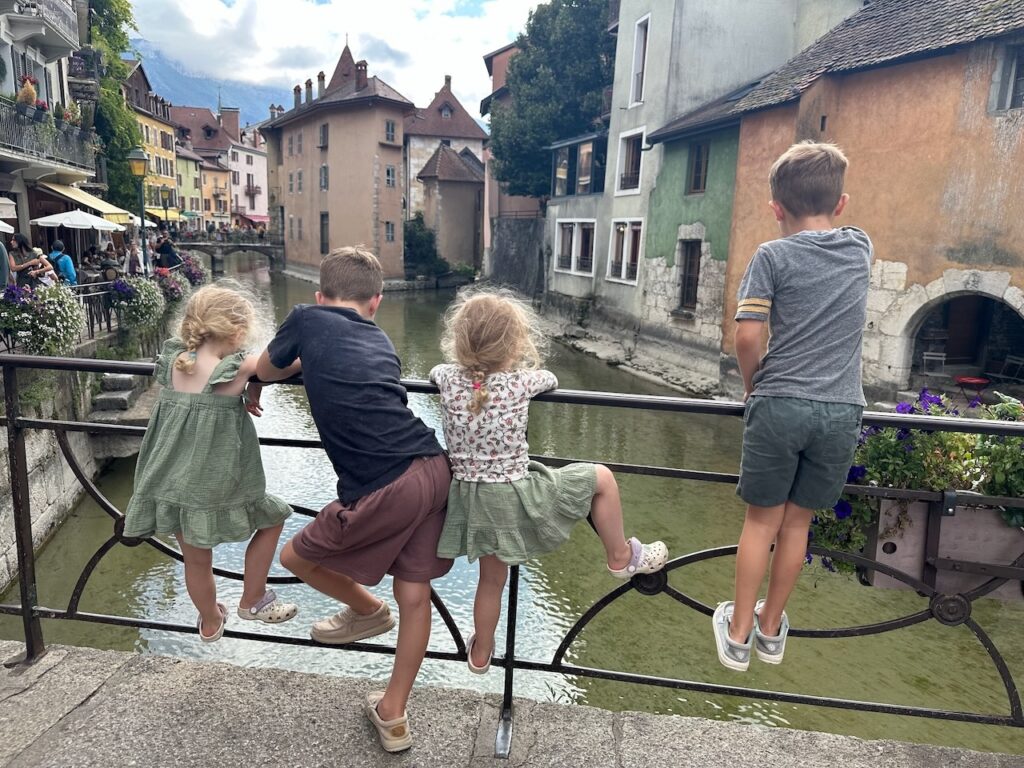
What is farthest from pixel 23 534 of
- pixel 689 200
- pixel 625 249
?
pixel 625 249

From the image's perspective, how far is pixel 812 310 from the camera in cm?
198

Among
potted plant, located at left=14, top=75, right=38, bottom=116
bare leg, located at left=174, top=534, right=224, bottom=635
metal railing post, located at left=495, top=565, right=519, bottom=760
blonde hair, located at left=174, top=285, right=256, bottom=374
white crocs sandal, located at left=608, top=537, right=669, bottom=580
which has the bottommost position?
metal railing post, located at left=495, top=565, right=519, bottom=760

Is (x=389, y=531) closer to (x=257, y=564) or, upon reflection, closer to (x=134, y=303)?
(x=257, y=564)

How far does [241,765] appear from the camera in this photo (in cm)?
203

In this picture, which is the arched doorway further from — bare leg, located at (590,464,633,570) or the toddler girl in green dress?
the toddler girl in green dress

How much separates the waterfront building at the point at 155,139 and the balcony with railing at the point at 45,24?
20619mm

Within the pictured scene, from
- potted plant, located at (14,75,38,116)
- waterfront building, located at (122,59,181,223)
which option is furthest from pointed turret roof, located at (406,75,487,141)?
potted plant, located at (14,75,38,116)

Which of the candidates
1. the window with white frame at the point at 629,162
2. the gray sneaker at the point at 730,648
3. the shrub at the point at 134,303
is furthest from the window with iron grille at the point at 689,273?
the gray sneaker at the point at 730,648

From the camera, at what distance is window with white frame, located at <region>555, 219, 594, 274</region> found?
81.4ft

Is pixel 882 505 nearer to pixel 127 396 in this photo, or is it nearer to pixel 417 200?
pixel 127 396

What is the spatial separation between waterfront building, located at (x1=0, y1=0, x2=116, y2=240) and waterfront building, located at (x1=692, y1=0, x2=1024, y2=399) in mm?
15655

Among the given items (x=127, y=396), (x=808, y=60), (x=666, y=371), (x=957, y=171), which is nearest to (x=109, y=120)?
(x=127, y=396)

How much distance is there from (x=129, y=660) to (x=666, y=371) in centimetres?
1655

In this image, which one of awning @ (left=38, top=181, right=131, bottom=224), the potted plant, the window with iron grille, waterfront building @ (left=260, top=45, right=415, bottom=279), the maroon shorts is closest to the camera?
the maroon shorts
